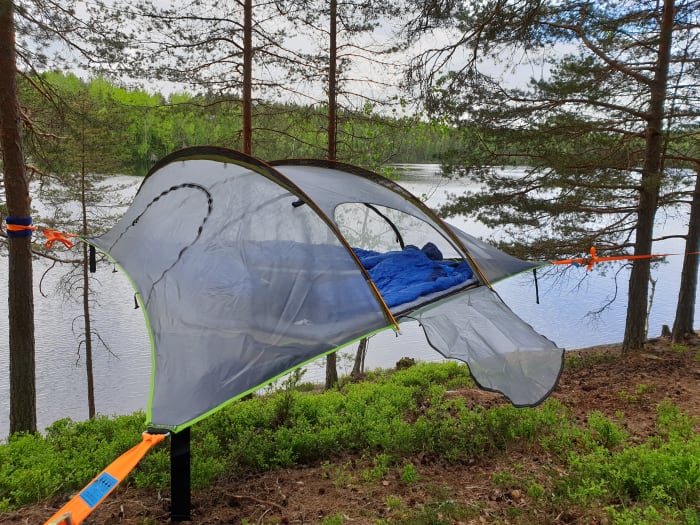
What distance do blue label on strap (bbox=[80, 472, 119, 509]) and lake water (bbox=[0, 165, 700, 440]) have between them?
896cm

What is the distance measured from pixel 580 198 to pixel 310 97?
4383 millimetres

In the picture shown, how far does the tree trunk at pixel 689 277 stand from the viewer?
741cm

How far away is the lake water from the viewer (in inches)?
497

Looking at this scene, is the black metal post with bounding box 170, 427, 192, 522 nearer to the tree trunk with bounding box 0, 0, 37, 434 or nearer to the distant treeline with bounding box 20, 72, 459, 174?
the tree trunk with bounding box 0, 0, 37, 434

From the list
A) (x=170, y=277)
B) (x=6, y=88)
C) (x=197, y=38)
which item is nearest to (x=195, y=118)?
(x=197, y=38)

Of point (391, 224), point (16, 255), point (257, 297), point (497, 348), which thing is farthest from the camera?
point (391, 224)

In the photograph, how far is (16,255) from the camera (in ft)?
14.4

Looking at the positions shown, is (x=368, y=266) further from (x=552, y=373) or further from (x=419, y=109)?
(x=419, y=109)

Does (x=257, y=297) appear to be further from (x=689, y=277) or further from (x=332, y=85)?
(x=689, y=277)

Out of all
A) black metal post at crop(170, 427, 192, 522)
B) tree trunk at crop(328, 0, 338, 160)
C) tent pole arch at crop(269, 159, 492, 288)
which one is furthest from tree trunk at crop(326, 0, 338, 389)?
black metal post at crop(170, 427, 192, 522)

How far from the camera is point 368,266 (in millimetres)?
4180

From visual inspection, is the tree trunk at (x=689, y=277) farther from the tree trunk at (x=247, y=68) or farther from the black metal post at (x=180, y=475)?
the black metal post at (x=180, y=475)

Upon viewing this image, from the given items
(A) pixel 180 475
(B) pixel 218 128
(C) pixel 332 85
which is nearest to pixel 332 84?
(C) pixel 332 85

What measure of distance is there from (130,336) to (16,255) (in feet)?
38.6
